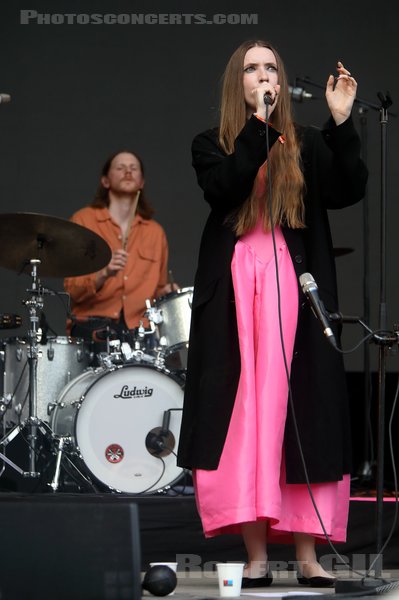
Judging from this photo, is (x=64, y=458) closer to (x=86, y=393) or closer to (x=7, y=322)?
(x=86, y=393)

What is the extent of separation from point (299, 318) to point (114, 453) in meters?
2.10

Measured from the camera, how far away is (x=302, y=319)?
11.7 ft

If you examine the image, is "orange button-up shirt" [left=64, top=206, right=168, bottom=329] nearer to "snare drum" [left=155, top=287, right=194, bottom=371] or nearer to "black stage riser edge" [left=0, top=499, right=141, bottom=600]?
"snare drum" [left=155, top=287, right=194, bottom=371]

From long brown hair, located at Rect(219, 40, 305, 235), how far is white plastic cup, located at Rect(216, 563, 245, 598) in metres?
1.04

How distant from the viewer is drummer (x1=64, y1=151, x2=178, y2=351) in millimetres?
6418

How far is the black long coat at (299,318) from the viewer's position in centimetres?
347

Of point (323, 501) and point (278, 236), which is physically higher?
point (278, 236)

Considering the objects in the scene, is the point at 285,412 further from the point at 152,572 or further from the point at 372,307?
the point at 372,307

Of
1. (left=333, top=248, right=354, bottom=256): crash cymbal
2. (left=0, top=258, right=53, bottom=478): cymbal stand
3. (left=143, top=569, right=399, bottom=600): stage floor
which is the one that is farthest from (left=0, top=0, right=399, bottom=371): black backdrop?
(left=143, top=569, right=399, bottom=600): stage floor

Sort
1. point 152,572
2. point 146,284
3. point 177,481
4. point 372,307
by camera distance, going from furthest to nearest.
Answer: point 372,307
point 146,284
point 177,481
point 152,572

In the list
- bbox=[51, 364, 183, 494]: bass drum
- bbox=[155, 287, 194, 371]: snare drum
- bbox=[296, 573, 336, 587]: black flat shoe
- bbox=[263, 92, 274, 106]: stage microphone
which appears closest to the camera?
bbox=[263, 92, 274, 106]: stage microphone

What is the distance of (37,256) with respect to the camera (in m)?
5.54

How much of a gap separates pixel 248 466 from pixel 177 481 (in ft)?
6.57

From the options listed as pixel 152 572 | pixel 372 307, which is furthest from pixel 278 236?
pixel 372 307
